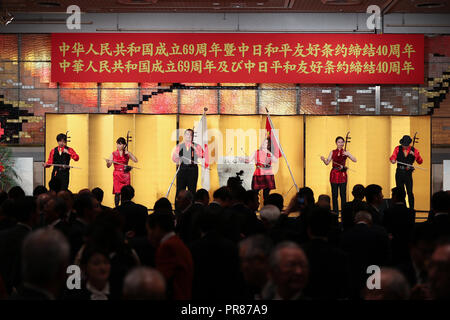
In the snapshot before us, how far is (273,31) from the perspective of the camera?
12.6 m

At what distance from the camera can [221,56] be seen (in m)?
12.3

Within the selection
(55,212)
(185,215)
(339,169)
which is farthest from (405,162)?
(55,212)

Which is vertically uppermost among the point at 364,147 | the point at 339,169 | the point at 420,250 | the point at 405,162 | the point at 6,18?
the point at 6,18

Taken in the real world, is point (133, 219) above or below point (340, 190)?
above

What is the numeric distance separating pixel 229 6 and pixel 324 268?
31.7 ft

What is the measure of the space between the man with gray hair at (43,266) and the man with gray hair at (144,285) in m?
0.26

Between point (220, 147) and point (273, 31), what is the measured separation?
8.62 feet

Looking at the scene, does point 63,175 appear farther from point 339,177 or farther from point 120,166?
point 339,177

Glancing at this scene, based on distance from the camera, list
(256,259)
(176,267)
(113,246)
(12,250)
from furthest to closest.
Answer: (12,250), (176,267), (113,246), (256,259)

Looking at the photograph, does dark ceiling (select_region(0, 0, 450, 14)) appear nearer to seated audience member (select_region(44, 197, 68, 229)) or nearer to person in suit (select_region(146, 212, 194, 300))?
seated audience member (select_region(44, 197, 68, 229))

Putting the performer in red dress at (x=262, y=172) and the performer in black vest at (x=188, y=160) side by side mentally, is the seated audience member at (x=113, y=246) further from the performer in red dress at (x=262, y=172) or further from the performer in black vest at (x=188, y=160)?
the performer in red dress at (x=262, y=172)

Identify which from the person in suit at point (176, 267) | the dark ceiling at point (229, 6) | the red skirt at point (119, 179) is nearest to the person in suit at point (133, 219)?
the person in suit at point (176, 267)
